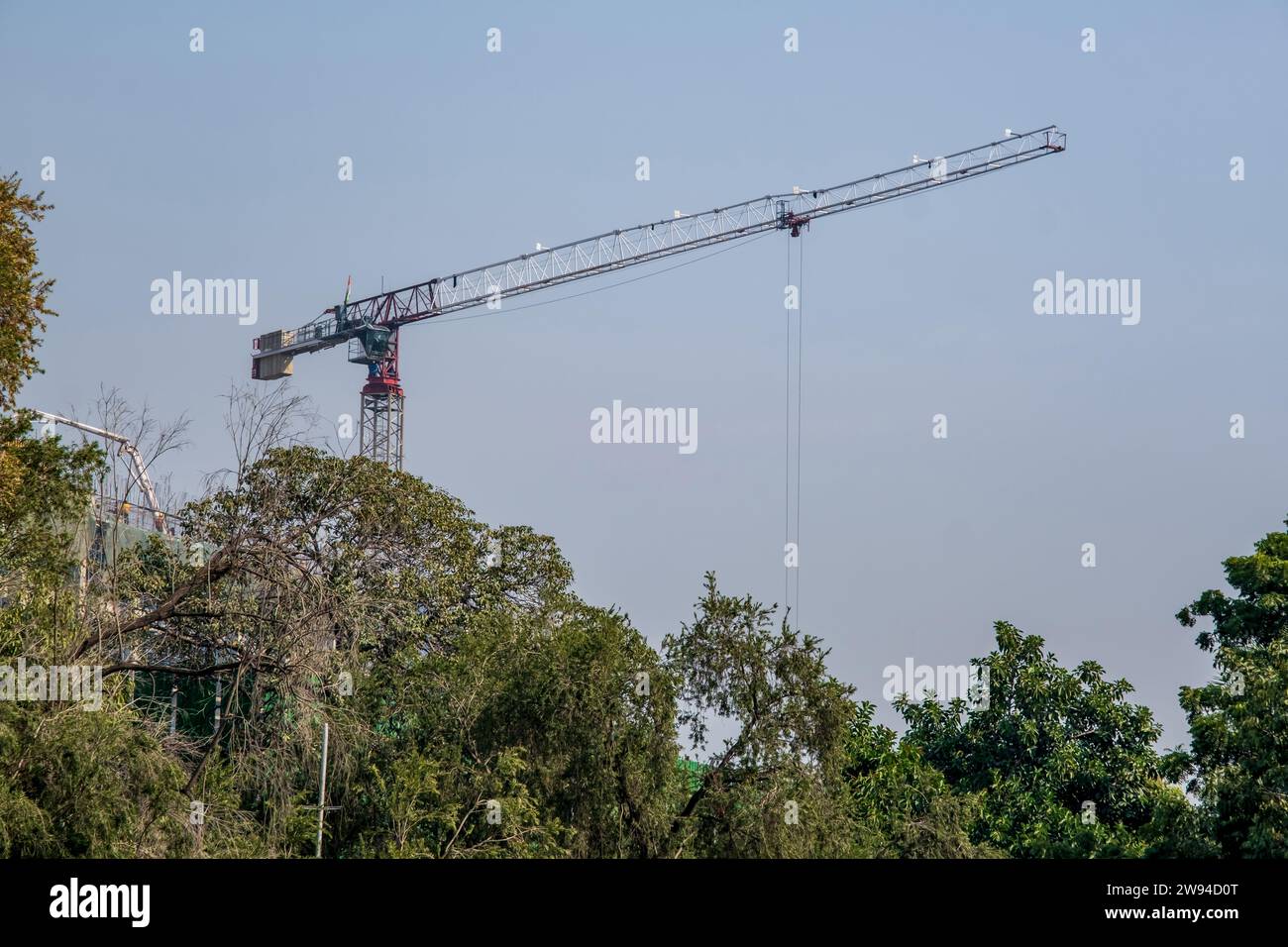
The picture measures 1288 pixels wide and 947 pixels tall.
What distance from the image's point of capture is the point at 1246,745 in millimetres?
32281

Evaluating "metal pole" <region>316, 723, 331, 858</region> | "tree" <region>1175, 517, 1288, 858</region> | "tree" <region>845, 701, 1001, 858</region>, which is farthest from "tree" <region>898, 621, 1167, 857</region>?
"metal pole" <region>316, 723, 331, 858</region>

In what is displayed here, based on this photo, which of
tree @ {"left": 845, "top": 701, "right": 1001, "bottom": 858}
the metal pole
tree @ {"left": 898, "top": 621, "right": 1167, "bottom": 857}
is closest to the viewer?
the metal pole

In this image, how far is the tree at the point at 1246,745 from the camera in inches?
1216

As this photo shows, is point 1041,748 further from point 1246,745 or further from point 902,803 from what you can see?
point 1246,745

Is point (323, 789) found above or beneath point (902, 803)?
above

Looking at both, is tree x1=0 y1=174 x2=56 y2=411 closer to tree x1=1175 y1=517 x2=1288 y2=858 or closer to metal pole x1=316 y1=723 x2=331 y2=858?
metal pole x1=316 y1=723 x2=331 y2=858

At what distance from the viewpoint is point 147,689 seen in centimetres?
4138

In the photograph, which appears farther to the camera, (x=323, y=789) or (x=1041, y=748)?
(x=1041, y=748)

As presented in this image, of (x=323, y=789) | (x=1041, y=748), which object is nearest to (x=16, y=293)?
(x=323, y=789)

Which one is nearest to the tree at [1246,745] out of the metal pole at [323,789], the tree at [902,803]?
the tree at [902,803]

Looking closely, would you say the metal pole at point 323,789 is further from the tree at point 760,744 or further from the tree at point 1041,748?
the tree at point 1041,748

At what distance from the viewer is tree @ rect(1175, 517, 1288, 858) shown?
30891 mm
